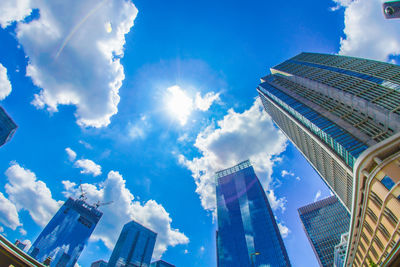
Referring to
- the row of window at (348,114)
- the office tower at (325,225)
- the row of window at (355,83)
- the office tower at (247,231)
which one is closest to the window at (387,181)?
the row of window at (348,114)

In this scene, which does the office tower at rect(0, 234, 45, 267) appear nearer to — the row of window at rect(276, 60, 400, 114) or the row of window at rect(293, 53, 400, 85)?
the row of window at rect(276, 60, 400, 114)

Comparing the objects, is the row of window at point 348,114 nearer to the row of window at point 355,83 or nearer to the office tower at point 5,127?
the row of window at point 355,83

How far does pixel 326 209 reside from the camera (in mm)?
175250

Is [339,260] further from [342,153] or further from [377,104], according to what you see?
[377,104]

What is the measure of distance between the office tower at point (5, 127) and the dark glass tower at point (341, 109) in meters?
185

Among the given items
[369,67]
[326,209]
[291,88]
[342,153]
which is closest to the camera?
[342,153]

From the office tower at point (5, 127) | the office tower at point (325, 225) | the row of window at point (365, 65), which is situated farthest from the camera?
the office tower at point (325, 225)

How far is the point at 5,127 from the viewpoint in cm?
13512

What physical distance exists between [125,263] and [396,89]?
245 metres

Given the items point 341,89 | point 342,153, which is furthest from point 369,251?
point 341,89

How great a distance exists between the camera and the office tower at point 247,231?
13784 cm

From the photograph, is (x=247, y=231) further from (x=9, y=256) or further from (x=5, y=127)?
(x=5, y=127)

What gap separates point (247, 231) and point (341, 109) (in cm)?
12075

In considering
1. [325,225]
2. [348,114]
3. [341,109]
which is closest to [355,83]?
[341,109]
